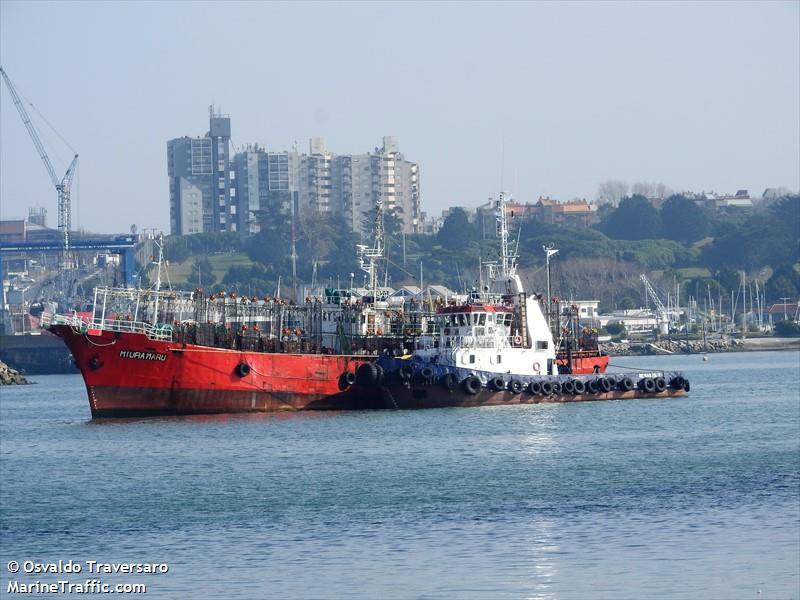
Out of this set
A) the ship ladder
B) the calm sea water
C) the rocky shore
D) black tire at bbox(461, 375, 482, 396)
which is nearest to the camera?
the calm sea water

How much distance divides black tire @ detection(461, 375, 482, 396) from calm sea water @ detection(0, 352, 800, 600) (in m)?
1.27

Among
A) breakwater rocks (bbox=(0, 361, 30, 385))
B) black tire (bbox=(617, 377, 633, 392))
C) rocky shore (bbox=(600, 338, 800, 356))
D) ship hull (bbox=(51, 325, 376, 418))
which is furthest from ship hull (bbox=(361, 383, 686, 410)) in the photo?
rocky shore (bbox=(600, 338, 800, 356))

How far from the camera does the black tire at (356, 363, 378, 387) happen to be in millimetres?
67375

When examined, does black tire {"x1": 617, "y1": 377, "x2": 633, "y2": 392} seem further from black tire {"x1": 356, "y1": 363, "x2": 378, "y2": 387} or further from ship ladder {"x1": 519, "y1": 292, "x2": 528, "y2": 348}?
black tire {"x1": 356, "y1": 363, "x2": 378, "y2": 387}

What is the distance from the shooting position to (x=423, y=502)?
133ft

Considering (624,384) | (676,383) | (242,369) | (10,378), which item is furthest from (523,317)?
(10,378)

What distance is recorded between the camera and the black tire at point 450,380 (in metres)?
67.4

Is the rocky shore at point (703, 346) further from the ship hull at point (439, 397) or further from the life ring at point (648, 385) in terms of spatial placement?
the ship hull at point (439, 397)

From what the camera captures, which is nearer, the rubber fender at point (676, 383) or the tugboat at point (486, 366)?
the tugboat at point (486, 366)

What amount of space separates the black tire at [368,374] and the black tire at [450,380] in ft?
9.68

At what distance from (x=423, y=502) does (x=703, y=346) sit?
472 feet

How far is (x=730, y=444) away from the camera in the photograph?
180ft

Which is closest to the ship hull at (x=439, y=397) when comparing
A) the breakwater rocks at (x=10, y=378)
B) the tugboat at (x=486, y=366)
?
the tugboat at (x=486, y=366)

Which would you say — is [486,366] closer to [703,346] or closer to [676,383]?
[676,383]
